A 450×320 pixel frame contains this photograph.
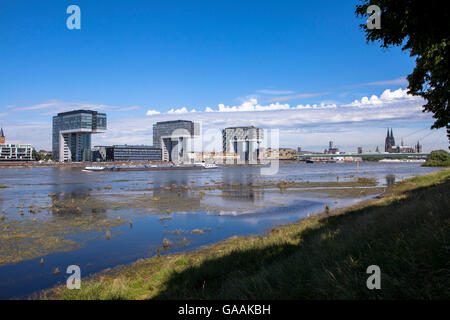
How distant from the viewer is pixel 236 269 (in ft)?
34.2

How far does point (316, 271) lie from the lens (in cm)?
693

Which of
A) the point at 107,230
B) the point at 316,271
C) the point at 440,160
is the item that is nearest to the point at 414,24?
the point at 316,271

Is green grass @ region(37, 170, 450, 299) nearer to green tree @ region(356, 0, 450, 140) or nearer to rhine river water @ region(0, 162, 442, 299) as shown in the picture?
rhine river water @ region(0, 162, 442, 299)

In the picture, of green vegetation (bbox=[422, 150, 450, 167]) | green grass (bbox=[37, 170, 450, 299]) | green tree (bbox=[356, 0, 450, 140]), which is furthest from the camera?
green vegetation (bbox=[422, 150, 450, 167])

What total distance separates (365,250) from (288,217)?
16802 mm

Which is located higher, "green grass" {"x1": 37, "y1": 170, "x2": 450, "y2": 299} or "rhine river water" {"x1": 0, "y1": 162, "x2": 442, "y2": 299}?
"green grass" {"x1": 37, "y1": 170, "x2": 450, "y2": 299}

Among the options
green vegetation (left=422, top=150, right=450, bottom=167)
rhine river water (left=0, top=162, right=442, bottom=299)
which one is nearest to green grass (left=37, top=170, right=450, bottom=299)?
rhine river water (left=0, top=162, right=442, bottom=299)

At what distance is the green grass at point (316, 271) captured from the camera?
18.3 ft

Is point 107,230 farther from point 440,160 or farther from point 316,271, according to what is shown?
point 440,160

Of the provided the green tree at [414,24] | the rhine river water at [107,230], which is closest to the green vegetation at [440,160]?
the rhine river water at [107,230]

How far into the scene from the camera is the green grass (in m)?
5.58
